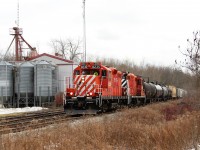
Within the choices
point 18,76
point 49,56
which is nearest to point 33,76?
point 18,76

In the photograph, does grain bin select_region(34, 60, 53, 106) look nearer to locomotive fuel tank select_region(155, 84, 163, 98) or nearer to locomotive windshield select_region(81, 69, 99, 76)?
locomotive fuel tank select_region(155, 84, 163, 98)

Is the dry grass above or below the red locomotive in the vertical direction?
below

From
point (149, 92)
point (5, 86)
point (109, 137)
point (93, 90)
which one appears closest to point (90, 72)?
point (93, 90)

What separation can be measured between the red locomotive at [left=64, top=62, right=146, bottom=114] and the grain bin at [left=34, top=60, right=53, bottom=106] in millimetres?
11595

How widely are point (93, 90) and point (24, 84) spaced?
16.2 metres

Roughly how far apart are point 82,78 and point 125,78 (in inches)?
273

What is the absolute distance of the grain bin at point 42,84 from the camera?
3487cm

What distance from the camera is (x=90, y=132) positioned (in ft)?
34.4

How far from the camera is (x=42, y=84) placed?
3497 cm

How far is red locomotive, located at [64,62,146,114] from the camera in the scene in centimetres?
2023

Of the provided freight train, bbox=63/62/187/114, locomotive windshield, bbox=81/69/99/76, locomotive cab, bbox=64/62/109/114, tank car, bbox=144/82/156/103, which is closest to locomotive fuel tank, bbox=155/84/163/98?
tank car, bbox=144/82/156/103

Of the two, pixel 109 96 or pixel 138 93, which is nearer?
pixel 109 96

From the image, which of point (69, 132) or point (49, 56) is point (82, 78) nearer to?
point (69, 132)

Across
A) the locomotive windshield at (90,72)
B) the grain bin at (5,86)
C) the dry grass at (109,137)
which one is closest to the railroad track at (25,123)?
the dry grass at (109,137)
